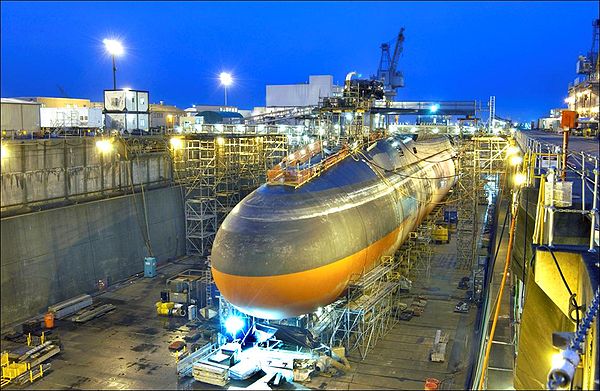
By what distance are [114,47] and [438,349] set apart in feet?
98.4

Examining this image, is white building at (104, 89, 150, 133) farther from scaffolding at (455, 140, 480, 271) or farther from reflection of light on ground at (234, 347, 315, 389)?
reflection of light on ground at (234, 347, 315, 389)

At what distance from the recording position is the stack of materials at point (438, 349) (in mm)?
20688

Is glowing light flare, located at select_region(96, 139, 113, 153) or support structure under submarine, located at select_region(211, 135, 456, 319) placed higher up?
glowing light flare, located at select_region(96, 139, 113, 153)

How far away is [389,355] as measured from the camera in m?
21.3

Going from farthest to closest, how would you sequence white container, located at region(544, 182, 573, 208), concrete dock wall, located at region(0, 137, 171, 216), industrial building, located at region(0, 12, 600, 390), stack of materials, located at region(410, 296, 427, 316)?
concrete dock wall, located at region(0, 137, 171, 216), stack of materials, located at region(410, 296, 427, 316), industrial building, located at region(0, 12, 600, 390), white container, located at region(544, 182, 573, 208)

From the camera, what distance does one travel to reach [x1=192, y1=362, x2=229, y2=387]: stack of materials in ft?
62.1

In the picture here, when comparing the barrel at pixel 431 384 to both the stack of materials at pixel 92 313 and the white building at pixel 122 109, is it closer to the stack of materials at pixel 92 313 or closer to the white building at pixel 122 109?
the stack of materials at pixel 92 313

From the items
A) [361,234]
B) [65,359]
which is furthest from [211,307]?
[361,234]

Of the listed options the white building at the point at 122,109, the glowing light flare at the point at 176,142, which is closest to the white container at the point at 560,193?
the glowing light flare at the point at 176,142

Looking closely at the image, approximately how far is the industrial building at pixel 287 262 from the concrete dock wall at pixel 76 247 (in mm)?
93

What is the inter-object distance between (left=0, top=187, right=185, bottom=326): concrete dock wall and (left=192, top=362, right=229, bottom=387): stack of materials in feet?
36.3

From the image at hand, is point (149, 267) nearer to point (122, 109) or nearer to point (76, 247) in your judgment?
point (76, 247)

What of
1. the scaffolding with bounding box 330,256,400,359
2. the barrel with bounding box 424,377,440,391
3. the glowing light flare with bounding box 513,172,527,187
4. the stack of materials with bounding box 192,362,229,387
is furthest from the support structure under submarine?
the glowing light flare with bounding box 513,172,527,187

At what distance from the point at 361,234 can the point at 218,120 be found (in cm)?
5333
